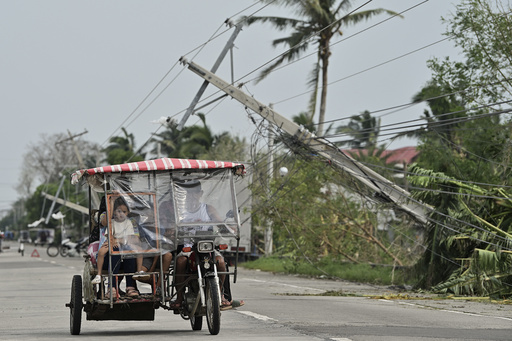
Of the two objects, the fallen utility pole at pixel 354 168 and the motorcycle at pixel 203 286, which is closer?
the motorcycle at pixel 203 286

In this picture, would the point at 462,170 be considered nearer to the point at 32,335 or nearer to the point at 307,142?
the point at 307,142

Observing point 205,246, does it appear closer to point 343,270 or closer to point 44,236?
point 343,270

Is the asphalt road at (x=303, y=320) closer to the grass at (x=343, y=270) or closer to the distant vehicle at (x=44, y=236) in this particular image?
the grass at (x=343, y=270)

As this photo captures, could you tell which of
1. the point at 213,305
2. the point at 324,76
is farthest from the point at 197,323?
the point at 324,76

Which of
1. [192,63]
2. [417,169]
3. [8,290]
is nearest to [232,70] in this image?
[192,63]

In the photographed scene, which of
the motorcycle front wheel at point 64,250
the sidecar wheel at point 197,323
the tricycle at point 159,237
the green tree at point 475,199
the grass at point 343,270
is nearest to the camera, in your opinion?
the tricycle at point 159,237

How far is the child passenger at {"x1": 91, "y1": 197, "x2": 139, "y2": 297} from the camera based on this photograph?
428 inches

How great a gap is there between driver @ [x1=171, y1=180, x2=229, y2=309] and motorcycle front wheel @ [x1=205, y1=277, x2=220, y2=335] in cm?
34

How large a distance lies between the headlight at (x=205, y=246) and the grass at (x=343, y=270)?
557 inches

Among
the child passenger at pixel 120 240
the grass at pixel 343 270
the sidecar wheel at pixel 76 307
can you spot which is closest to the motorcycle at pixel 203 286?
the child passenger at pixel 120 240

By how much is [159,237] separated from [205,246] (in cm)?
65

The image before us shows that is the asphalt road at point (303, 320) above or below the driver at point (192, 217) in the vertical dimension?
below

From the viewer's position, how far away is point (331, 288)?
2336 centimetres

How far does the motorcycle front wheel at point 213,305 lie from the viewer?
10.4 metres
